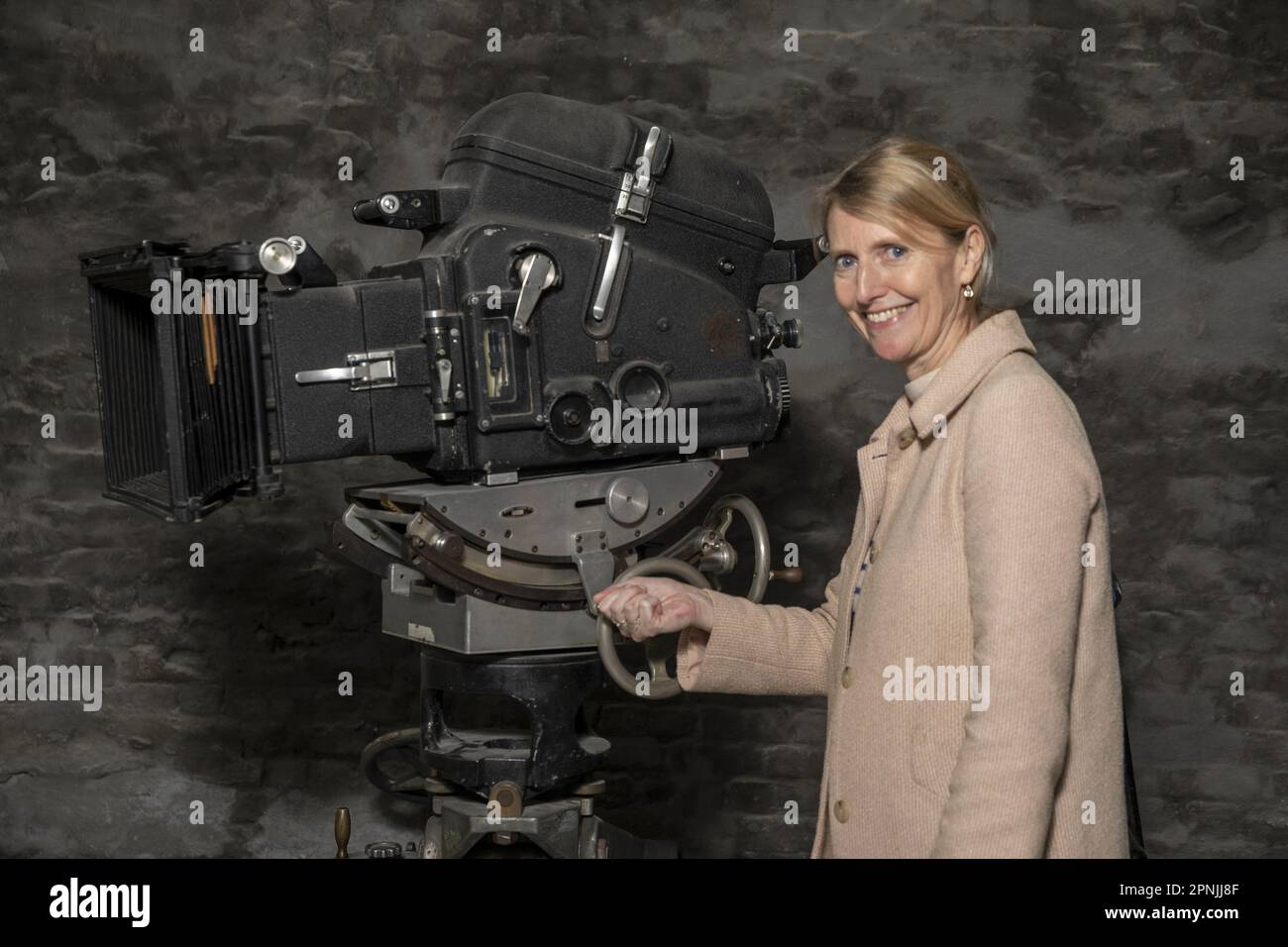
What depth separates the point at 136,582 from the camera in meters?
3.73

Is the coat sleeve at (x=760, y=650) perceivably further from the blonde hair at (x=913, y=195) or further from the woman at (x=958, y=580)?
the blonde hair at (x=913, y=195)

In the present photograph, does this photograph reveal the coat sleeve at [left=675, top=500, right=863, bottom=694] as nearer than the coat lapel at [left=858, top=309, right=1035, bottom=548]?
No

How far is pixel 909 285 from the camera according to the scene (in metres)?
1.86

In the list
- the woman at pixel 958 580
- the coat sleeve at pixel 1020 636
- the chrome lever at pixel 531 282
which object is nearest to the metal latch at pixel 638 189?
the chrome lever at pixel 531 282

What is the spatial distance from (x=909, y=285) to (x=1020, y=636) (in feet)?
1.73

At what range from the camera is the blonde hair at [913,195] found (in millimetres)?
1824

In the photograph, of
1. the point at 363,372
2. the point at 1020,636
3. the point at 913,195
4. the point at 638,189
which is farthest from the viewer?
the point at 638,189

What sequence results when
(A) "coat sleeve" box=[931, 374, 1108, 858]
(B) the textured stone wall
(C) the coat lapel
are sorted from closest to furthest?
(A) "coat sleeve" box=[931, 374, 1108, 858], (C) the coat lapel, (B) the textured stone wall

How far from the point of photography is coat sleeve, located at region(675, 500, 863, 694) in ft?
7.14

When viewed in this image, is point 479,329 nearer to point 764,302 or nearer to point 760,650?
point 760,650

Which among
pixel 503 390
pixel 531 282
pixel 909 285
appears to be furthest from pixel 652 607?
pixel 909 285

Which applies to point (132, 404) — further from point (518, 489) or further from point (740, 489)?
point (740, 489)

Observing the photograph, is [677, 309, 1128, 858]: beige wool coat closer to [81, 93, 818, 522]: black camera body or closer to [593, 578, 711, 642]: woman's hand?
[593, 578, 711, 642]: woman's hand

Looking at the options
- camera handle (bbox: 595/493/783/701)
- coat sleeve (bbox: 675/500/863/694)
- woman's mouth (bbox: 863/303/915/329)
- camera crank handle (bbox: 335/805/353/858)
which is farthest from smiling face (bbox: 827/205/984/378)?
camera crank handle (bbox: 335/805/353/858)
